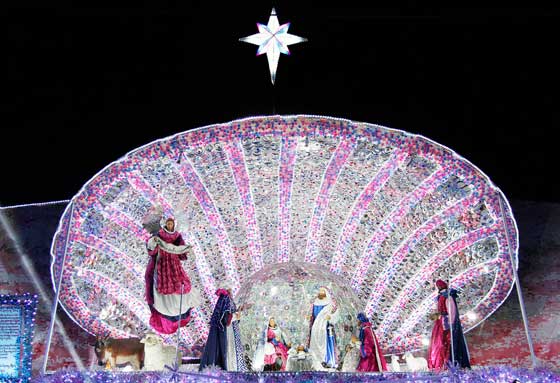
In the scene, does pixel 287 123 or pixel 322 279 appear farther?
pixel 322 279

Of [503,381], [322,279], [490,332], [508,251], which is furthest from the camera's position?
[490,332]

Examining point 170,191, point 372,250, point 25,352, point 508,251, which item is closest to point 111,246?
point 170,191

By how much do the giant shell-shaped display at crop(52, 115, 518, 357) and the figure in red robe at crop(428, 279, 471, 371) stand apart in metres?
1.06

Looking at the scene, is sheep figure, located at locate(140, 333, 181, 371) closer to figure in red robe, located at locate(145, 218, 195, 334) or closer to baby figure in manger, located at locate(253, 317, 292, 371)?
figure in red robe, located at locate(145, 218, 195, 334)

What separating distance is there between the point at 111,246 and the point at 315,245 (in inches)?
132

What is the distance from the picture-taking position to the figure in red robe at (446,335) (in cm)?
852

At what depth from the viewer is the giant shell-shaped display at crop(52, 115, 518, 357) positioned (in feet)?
30.2

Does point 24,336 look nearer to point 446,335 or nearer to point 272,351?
point 272,351

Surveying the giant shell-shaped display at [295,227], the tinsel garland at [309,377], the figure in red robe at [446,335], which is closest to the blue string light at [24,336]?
the giant shell-shaped display at [295,227]

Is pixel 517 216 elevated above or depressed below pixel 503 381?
above

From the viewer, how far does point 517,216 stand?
36.9 feet

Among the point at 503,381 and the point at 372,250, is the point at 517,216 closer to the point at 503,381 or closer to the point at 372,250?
the point at 372,250

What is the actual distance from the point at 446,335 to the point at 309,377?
281 cm

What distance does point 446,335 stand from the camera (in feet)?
29.2
